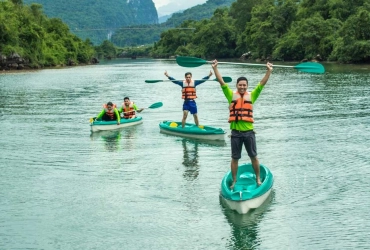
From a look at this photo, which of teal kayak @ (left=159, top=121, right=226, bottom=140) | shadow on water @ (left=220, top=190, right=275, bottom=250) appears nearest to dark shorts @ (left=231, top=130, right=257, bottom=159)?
shadow on water @ (left=220, top=190, right=275, bottom=250)

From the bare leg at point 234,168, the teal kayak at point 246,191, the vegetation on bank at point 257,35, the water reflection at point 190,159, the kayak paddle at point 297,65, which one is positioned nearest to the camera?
the teal kayak at point 246,191

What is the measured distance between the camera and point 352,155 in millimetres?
13195

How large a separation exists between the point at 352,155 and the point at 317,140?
2.12 meters

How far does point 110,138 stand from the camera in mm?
17000

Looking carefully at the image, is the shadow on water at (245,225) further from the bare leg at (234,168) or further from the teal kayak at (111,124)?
the teal kayak at (111,124)

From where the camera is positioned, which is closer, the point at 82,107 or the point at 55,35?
the point at 82,107

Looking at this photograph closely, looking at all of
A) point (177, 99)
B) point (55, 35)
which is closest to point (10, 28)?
point (55, 35)

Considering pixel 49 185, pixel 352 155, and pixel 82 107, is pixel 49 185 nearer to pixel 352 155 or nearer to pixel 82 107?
pixel 352 155

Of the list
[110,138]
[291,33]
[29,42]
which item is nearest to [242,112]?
[110,138]

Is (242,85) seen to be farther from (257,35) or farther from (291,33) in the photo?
(257,35)

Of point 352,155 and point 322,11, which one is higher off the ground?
point 322,11

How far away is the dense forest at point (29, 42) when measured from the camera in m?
71.2

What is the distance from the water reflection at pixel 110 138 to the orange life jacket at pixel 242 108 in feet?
20.7

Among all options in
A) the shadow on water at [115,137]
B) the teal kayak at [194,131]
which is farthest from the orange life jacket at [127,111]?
the teal kayak at [194,131]
